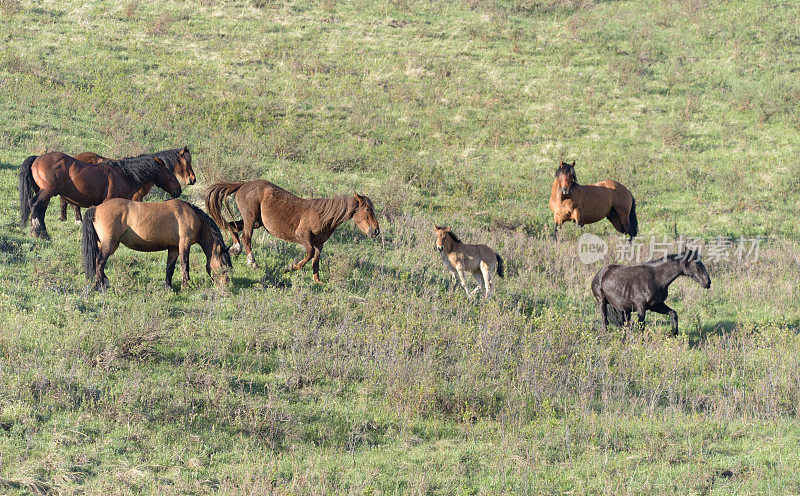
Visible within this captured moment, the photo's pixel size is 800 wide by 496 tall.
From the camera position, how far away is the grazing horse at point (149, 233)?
9.99m

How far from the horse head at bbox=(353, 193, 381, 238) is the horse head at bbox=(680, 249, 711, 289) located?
5.08 metres

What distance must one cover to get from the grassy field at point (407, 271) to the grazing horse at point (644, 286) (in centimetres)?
58

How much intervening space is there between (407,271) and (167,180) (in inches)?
179

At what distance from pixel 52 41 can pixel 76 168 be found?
16198 mm

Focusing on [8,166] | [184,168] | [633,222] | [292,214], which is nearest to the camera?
[292,214]

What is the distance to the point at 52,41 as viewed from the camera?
2530cm

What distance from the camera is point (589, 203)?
1702cm

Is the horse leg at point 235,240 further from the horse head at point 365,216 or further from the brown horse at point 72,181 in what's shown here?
the horse head at point 365,216

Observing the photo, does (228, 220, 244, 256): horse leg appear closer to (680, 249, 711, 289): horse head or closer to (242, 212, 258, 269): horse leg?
(242, 212, 258, 269): horse leg

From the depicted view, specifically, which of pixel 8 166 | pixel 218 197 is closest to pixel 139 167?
pixel 218 197

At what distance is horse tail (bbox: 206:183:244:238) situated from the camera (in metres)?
12.0

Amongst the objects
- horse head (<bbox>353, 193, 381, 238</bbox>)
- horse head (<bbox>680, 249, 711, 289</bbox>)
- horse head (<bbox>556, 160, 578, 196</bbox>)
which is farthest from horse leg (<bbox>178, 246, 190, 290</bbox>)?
horse head (<bbox>556, 160, 578, 196</bbox>)

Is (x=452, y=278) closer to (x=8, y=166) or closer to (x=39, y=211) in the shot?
(x=39, y=211)

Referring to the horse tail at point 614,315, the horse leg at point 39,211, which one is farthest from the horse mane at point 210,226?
the horse tail at point 614,315
